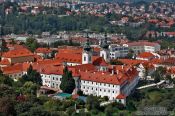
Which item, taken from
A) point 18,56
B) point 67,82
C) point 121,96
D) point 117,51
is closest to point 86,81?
point 67,82

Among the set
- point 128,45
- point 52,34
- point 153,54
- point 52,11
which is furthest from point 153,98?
point 52,11

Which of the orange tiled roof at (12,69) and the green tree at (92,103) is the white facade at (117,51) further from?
the green tree at (92,103)

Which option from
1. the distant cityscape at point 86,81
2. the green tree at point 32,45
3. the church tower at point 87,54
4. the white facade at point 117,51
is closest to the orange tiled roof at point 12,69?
the distant cityscape at point 86,81

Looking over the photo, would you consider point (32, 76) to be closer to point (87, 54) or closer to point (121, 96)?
point (87, 54)

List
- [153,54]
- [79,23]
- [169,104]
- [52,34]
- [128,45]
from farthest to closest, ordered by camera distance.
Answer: [79,23], [52,34], [128,45], [153,54], [169,104]

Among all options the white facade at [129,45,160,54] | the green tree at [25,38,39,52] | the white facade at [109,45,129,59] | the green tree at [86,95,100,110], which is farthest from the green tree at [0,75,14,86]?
the white facade at [129,45,160,54]

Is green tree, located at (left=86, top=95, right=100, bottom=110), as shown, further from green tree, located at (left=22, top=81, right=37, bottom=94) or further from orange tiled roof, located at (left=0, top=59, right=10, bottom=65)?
orange tiled roof, located at (left=0, top=59, right=10, bottom=65)

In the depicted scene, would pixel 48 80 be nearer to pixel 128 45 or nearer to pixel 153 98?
pixel 153 98
